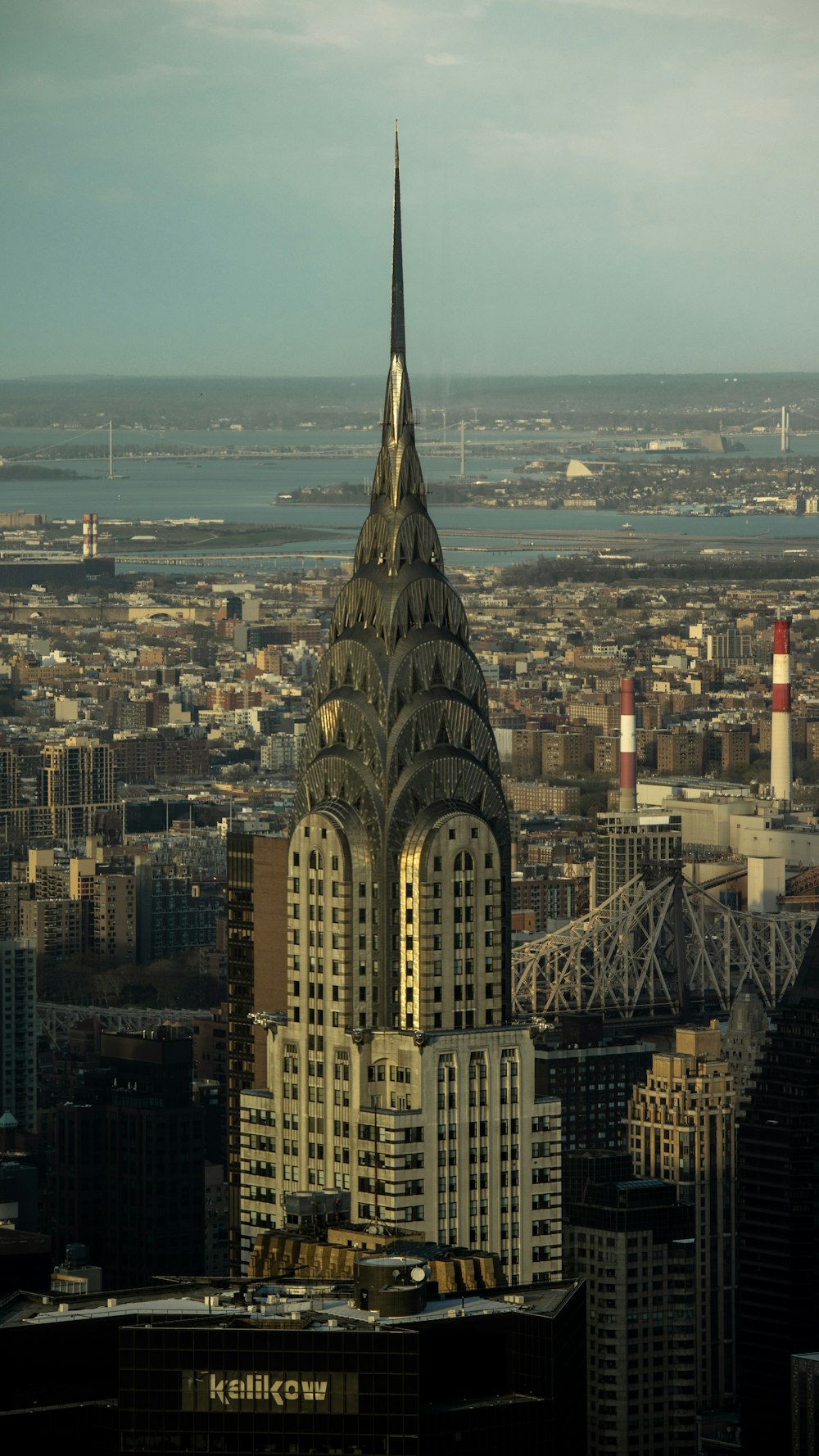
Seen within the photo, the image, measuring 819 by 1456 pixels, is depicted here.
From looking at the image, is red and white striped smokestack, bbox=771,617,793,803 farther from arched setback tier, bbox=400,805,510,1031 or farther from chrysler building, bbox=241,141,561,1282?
arched setback tier, bbox=400,805,510,1031

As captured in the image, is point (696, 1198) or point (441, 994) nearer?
point (441, 994)

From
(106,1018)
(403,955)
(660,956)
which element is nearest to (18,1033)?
(106,1018)

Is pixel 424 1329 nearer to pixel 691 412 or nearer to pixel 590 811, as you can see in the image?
pixel 590 811

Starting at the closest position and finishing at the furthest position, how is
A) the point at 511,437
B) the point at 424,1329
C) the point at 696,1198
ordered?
the point at 424,1329 → the point at 696,1198 → the point at 511,437

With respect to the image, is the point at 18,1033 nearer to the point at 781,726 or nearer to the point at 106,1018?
the point at 106,1018

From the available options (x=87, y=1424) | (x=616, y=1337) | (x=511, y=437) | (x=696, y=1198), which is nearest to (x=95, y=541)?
(x=511, y=437)

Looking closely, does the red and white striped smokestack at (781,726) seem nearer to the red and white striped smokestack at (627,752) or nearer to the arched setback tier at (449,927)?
the red and white striped smokestack at (627,752)

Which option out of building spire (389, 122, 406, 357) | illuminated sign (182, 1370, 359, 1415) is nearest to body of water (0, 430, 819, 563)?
building spire (389, 122, 406, 357)

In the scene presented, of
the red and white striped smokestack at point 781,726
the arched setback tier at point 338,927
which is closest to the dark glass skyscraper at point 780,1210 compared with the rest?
the arched setback tier at point 338,927
